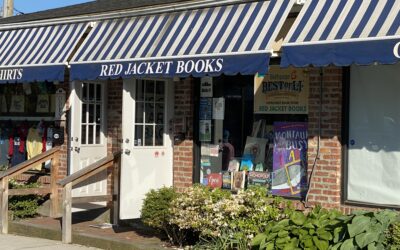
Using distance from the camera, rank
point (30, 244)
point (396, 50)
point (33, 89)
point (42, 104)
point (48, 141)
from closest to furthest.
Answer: point (396, 50)
point (30, 244)
point (48, 141)
point (42, 104)
point (33, 89)

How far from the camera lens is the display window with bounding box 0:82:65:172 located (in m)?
11.6

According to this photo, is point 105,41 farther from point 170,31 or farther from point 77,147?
point 77,147

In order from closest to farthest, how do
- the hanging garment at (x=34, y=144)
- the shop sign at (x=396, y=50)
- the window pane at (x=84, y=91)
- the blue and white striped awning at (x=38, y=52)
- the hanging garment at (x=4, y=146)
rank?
the shop sign at (x=396, y=50), the blue and white striped awning at (x=38, y=52), the window pane at (x=84, y=91), the hanging garment at (x=34, y=144), the hanging garment at (x=4, y=146)

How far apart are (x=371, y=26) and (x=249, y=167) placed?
3.18 m

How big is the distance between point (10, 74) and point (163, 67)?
12.0 ft

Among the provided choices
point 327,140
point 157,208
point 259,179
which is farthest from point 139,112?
point 327,140

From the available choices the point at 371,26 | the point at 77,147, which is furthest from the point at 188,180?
the point at 371,26

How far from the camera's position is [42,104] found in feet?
38.9

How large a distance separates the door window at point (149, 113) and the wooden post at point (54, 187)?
93.8 inches

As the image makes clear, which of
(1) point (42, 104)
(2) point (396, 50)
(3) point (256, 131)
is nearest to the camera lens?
(2) point (396, 50)

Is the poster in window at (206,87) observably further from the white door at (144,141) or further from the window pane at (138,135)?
the window pane at (138,135)

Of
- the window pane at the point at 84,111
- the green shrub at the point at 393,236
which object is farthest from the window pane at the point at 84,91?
the green shrub at the point at 393,236

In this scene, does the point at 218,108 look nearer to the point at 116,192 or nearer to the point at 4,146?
the point at 116,192

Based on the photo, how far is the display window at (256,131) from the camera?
8359mm
